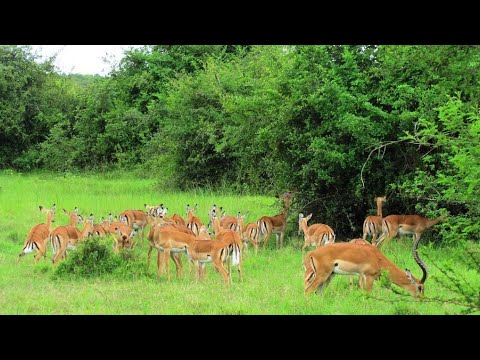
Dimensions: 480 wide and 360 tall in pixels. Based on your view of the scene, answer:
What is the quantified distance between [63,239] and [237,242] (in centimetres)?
276

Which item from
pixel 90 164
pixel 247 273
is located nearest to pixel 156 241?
pixel 247 273

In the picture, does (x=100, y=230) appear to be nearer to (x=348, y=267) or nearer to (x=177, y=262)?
(x=177, y=262)

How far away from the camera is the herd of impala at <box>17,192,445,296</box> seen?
26.0 feet

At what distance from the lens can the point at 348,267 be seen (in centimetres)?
789

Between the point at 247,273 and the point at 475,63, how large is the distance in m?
4.15

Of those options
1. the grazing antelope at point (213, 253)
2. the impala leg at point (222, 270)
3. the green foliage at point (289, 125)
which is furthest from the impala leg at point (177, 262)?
the green foliage at point (289, 125)

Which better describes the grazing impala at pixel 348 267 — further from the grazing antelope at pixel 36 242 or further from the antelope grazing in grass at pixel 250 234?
the grazing antelope at pixel 36 242

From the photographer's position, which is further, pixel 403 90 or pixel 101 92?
pixel 101 92

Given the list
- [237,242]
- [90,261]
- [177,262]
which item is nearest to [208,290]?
[237,242]

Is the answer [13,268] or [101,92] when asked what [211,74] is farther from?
[13,268]

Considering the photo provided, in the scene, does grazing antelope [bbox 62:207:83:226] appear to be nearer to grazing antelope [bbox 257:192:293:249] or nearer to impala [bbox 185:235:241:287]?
grazing antelope [bbox 257:192:293:249]

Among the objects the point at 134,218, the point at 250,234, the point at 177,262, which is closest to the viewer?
the point at 177,262

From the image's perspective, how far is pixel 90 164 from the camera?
79.4ft

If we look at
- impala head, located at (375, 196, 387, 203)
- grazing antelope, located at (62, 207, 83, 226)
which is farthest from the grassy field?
grazing antelope, located at (62, 207, 83, 226)
